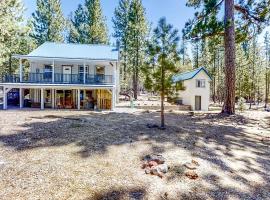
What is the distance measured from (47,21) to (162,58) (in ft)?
100

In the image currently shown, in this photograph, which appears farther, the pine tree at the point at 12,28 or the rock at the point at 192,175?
the pine tree at the point at 12,28

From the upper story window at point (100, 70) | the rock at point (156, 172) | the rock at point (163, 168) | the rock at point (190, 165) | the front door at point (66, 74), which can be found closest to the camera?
the rock at point (156, 172)

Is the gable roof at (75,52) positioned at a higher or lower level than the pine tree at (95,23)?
lower

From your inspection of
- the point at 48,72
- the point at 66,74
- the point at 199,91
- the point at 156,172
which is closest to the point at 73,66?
the point at 66,74

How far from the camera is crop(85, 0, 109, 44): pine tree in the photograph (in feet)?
129

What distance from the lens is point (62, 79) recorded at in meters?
23.1

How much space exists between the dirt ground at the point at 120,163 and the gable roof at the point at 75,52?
1265 cm

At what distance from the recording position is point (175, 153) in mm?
9023

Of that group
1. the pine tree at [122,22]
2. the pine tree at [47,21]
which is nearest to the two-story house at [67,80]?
the pine tree at [47,21]

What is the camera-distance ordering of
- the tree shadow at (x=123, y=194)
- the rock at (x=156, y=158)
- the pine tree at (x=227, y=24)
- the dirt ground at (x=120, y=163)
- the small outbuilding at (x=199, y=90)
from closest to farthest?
the tree shadow at (x=123, y=194) → the dirt ground at (x=120, y=163) → the rock at (x=156, y=158) → the pine tree at (x=227, y=24) → the small outbuilding at (x=199, y=90)

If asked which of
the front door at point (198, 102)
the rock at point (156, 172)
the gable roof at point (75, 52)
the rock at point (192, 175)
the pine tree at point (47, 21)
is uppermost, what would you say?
the pine tree at point (47, 21)

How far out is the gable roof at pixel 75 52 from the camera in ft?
77.8

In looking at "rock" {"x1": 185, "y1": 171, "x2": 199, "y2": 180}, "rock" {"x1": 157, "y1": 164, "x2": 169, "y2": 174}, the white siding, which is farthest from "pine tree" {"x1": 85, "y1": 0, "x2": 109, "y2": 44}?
"rock" {"x1": 185, "y1": 171, "x2": 199, "y2": 180}

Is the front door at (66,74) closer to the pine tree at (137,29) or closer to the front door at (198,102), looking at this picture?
the pine tree at (137,29)
